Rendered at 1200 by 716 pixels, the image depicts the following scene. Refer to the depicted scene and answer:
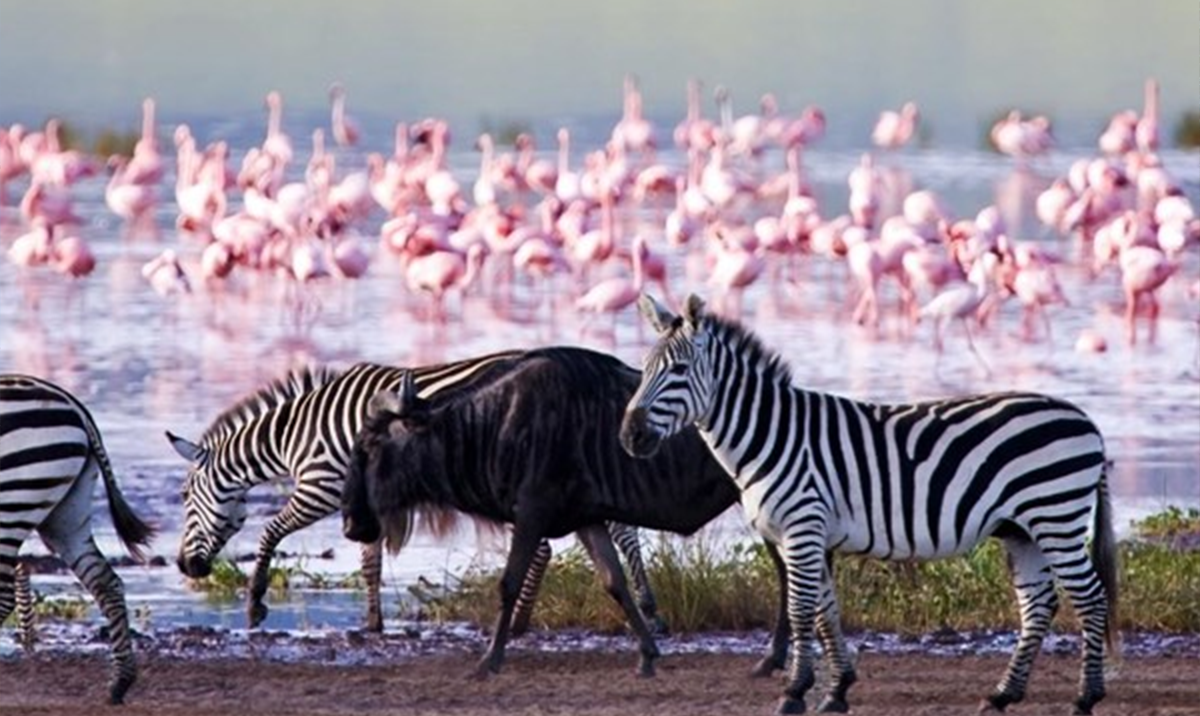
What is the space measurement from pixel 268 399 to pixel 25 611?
4.43ft

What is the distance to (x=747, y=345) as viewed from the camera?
28.0 ft

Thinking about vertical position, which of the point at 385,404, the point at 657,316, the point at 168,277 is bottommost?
the point at 168,277

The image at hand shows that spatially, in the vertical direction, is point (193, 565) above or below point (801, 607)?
below

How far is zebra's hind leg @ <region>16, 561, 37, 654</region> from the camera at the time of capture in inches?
381

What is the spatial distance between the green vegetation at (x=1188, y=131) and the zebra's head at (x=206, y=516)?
103 feet

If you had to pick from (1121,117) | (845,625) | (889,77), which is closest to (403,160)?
(1121,117)

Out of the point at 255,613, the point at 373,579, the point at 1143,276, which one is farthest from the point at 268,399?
the point at 1143,276

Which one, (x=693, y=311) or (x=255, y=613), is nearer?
(x=693, y=311)

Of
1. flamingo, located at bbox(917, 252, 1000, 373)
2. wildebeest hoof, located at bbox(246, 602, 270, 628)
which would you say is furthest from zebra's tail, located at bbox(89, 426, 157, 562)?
flamingo, located at bbox(917, 252, 1000, 373)

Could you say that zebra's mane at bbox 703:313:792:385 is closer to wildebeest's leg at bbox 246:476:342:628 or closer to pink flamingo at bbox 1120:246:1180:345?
wildebeest's leg at bbox 246:476:342:628

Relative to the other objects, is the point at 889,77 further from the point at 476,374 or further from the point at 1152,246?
the point at 476,374

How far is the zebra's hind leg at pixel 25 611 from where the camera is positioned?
31.7ft

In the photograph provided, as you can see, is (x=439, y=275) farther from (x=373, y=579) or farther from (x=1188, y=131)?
(x=1188, y=131)

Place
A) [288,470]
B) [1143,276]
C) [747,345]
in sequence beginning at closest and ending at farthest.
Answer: [747,345] → [288,470] → [1143,276]
